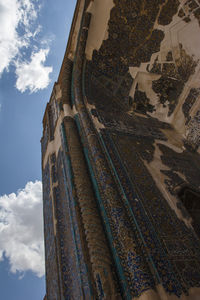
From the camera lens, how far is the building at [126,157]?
5.05 feet

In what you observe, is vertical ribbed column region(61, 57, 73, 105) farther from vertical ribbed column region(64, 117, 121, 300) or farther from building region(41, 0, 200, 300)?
vertical ribbed column region(64, 117, 121, 300)

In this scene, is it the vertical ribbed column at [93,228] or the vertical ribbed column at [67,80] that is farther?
the vertical ribbed column at [67,80]

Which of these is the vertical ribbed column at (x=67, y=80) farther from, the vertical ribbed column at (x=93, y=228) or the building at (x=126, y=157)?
the vertical ribbed column at (x=93, y=228)

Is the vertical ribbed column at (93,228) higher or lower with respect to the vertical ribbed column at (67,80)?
lower

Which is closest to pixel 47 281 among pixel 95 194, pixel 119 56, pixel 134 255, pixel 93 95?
pixel 95 194

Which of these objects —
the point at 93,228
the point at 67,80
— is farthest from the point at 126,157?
the point at 67,80

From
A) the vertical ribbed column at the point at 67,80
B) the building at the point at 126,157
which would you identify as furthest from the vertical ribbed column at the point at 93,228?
the vertical ribbed column at the point at 67,80

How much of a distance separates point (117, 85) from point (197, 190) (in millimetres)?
2695

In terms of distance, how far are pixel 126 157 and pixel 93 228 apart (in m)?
1.04

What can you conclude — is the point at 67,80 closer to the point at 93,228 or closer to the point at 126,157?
the point at 126,157

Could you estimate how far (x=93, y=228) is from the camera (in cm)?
180

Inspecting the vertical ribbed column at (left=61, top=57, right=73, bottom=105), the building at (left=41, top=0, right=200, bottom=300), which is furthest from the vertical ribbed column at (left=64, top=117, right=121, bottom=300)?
the vertical ribbed column at (left=61, top=57, right=73, bottom=105)

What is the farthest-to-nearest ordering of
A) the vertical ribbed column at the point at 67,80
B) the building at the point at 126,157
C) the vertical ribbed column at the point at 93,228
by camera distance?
the vertical ribbed column at the point at 67,80, the building at the point at 126,157, the vertical ribbed column at the point at 93,228

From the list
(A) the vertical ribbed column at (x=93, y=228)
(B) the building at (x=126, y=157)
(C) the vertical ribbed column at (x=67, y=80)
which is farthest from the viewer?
(C) the vertical ribbed column at (x=67, y=80)
